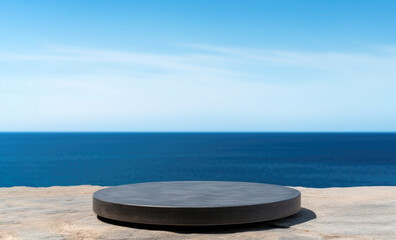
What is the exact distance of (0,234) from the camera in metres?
8.04

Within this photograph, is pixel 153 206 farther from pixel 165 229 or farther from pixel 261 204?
pixel 261 204

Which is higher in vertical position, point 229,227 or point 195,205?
point 195,205

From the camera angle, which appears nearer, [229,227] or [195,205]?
[195,205]

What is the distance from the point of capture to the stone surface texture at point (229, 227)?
304 inches

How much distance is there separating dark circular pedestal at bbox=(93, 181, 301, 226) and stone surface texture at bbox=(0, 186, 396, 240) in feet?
0.76

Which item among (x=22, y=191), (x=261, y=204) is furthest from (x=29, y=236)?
(x=22, y=191)

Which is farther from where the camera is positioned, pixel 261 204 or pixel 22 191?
pixel 22 191

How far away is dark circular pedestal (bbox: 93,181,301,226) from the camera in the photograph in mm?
7652

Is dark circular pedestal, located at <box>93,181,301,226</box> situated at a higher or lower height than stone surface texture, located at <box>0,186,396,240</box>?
higher

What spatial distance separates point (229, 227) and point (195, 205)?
88 cm

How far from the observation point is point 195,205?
7797 mm

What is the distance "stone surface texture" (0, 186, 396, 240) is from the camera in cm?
773

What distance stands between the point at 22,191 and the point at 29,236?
6.11 meters

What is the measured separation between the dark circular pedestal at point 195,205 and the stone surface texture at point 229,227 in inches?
9.1
